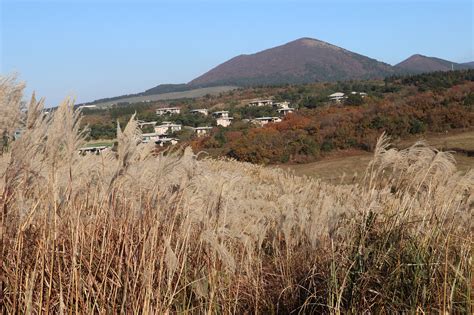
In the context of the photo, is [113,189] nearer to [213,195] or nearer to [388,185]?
[213,195]

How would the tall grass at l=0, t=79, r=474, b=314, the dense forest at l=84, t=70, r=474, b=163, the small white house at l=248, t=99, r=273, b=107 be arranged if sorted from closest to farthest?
1. the tall grass at l=0, t=79, r=474, b=314
2. the dense forest at l=84, t=70, r=474, b=163
3. the small white house at l=248, t=99, r=273, b=107

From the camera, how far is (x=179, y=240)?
3.22 metres

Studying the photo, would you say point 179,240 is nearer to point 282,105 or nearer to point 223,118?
point 223,118

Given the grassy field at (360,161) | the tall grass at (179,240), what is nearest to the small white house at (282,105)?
the grassy field at (360,161)

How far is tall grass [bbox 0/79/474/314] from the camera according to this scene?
2.79 meters

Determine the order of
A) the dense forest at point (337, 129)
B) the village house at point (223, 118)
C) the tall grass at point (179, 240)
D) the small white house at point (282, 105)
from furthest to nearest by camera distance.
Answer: the small white house at point (282, 105) < the village house at point (223, 118) < the dense forest at point (337, 129) < the tall grass at point (179, 240)

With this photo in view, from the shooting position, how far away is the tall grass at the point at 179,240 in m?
2.79

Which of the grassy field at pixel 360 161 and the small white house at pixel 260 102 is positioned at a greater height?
the small white house at pixel 260 102

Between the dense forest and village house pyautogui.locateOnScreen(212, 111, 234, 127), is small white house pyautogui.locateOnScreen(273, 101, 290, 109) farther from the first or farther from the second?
the dense forest

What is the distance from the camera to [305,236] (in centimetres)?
459

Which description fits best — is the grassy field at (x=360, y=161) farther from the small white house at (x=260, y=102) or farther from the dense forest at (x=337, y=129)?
the small white house at (x=260, y=102)

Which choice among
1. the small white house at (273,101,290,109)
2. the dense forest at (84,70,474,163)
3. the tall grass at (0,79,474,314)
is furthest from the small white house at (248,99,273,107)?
the tall grass at (0,79,474,314)

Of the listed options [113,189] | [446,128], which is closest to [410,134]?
[446,128]

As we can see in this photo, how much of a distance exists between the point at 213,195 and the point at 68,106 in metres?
1.54
